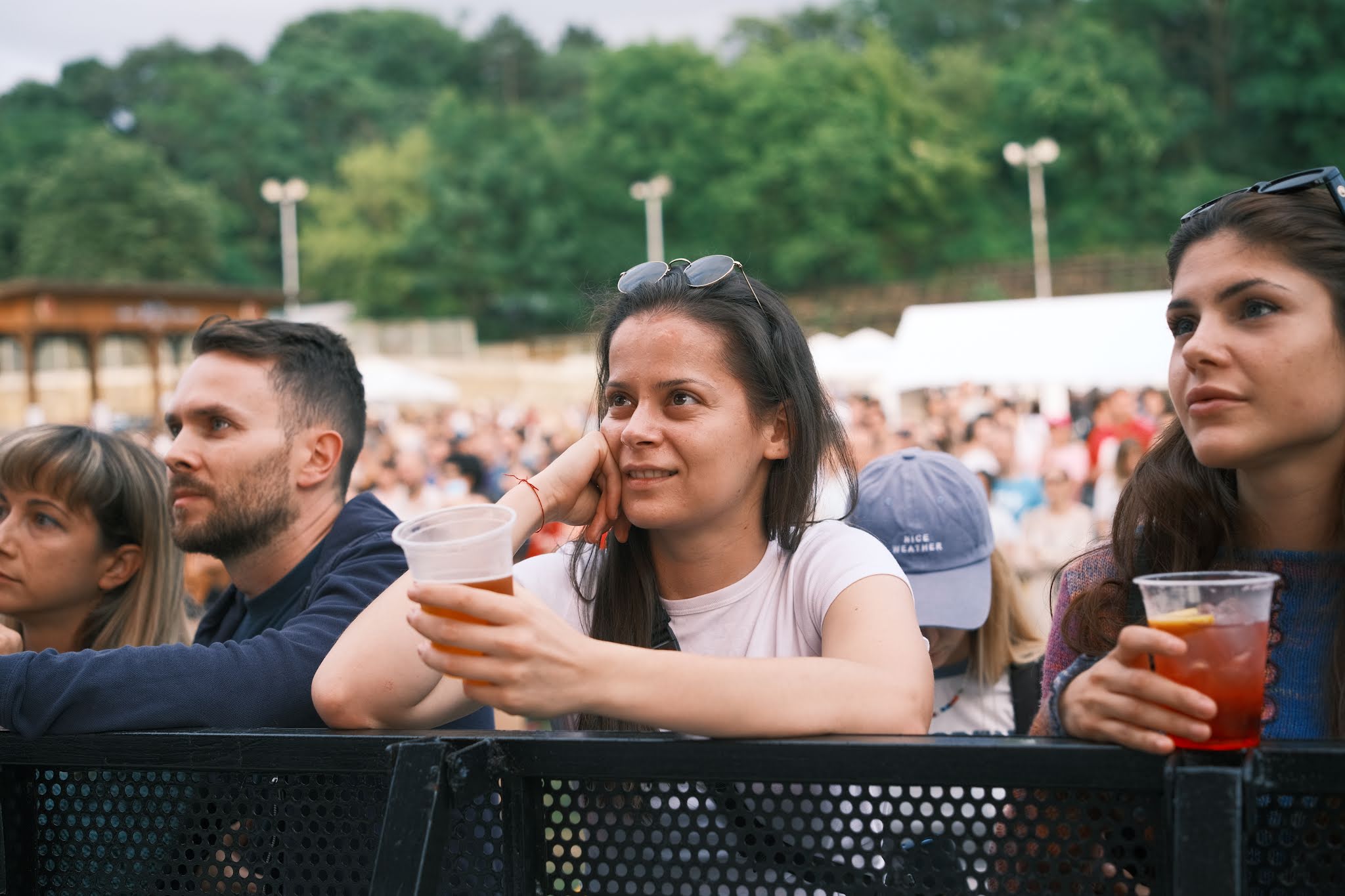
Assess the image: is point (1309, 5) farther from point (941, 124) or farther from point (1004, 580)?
point (1004, 580)

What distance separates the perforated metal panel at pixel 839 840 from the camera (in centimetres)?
120

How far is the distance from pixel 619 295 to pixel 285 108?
91.2m

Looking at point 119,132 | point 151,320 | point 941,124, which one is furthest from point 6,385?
point 119,132

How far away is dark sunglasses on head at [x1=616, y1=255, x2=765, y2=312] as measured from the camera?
2.02 meters

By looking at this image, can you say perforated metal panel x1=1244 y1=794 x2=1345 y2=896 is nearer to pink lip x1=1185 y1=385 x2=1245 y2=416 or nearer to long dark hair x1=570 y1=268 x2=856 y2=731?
pink lip x1=1185 y1=385 x2=1245 y2=416

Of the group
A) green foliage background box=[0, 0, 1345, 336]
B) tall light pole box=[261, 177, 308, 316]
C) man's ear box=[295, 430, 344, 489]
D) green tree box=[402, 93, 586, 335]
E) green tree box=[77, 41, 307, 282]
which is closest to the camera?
man's ear box=[295, 430, 344, 489]

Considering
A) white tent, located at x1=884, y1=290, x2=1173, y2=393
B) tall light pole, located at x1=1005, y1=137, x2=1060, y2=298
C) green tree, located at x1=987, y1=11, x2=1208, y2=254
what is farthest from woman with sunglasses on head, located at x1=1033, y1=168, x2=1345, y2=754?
green tree, located at x1=987, y1=11, x2=1208, y2=254

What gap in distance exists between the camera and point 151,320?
28.3 metres

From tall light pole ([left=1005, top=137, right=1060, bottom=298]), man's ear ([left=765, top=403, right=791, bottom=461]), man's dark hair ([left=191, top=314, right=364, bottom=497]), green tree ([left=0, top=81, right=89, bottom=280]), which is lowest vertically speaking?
man's ear ([left=765, top=403, right=791, bottom=461])

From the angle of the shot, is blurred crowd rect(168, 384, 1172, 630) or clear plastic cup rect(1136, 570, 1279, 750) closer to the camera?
clear plastic cup rect(1136, 570, 1279, 750)

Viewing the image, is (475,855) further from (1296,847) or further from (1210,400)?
(1210,400)

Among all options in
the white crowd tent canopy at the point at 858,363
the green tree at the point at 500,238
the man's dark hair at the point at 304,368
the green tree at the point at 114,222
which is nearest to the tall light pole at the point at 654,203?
the green tree at the point at 500,238

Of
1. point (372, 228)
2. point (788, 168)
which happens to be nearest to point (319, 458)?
point (788, 168)

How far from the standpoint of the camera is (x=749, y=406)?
1.96m
